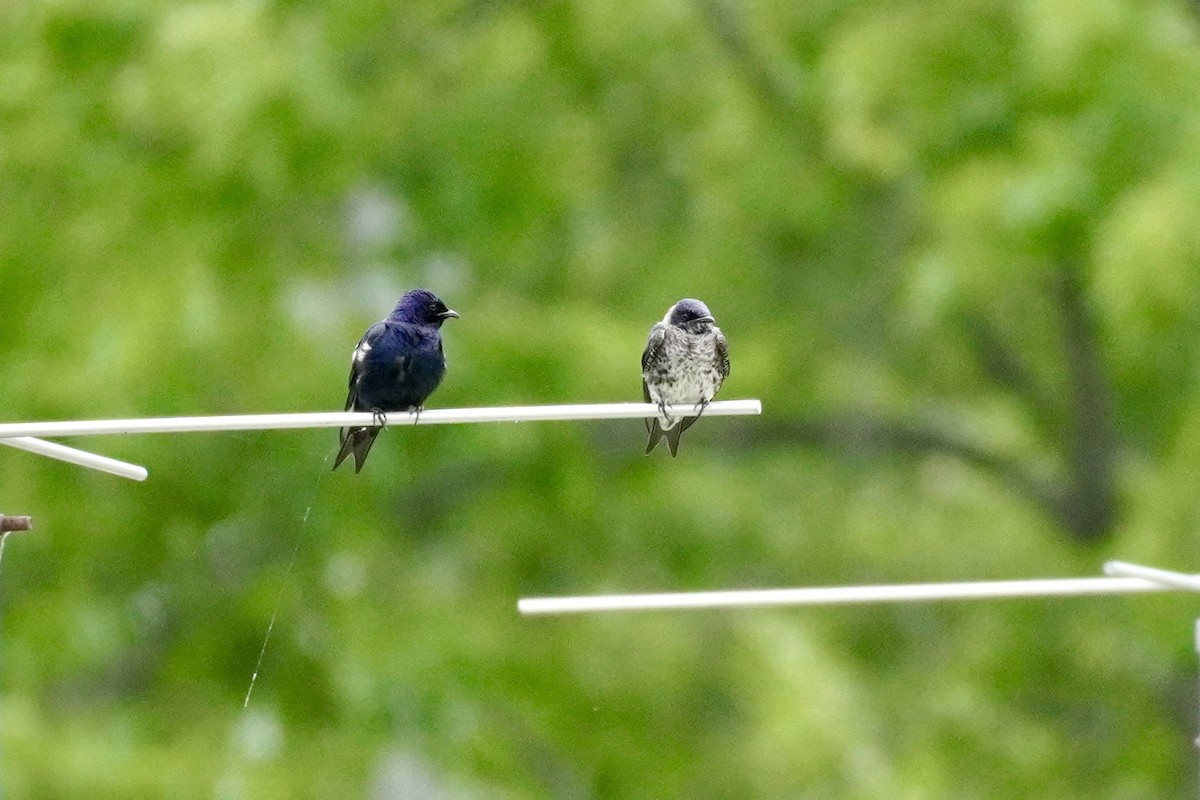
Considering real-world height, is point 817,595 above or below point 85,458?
below

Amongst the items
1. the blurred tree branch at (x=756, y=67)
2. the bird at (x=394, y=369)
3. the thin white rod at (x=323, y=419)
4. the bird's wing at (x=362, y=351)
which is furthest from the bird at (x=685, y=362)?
the blurred tree branch at (x=756, y=67)

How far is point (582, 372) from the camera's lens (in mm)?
9938

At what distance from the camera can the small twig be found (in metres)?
3.57

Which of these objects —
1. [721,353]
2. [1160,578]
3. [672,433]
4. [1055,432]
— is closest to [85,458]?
[1160,578]

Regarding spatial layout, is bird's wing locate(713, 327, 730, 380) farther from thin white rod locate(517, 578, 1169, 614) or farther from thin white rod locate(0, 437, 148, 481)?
thin white rod locate(0, 437, 148, 481)

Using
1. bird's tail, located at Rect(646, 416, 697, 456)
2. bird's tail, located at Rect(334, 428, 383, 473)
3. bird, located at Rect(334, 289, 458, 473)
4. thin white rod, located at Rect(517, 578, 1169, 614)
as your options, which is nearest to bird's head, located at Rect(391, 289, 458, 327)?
bird, located at Rect(334, 289, 458, 473)

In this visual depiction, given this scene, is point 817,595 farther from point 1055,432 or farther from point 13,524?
point 1055,432

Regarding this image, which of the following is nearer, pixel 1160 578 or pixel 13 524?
pixel 13 524

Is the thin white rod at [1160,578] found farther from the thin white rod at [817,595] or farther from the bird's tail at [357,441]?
the bird's tail at [357,441]

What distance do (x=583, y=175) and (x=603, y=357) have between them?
69.7 inches

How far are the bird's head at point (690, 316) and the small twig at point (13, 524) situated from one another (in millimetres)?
2785

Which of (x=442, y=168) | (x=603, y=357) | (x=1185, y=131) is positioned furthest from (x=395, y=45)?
(x=1185, y=131)

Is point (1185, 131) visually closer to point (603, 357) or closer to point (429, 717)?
point (603, 357)

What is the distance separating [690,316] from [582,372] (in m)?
3.82
